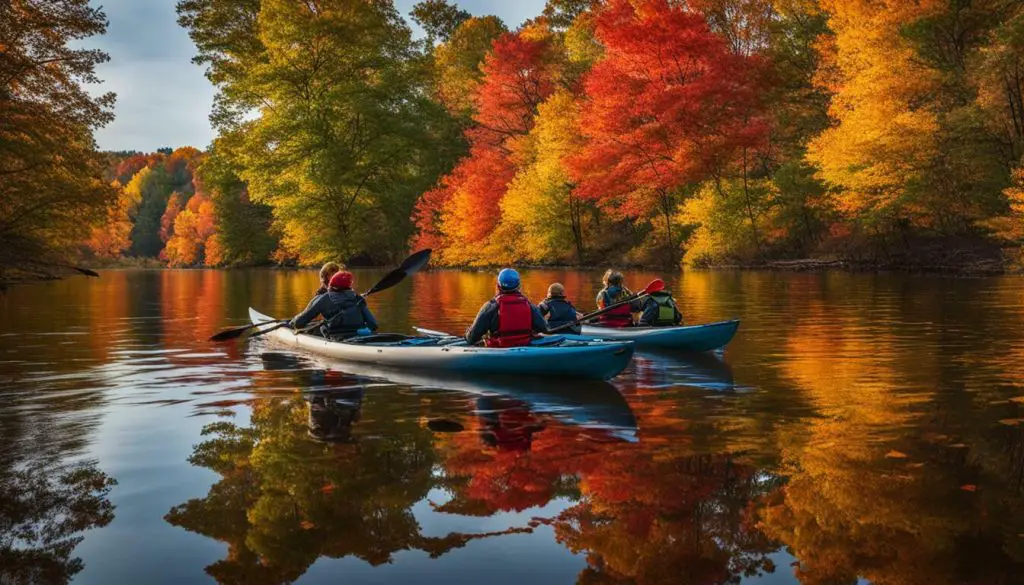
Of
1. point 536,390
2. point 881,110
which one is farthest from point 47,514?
point 881,110

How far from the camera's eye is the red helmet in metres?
13.1

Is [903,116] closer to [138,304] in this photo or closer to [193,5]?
[138,304]

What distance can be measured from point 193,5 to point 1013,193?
120 feet

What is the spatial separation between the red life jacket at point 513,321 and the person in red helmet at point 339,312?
2898mm

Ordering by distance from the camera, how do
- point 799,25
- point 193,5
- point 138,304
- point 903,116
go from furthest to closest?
point 193,5 < point 799,25 < point 903,116 < point 138,304

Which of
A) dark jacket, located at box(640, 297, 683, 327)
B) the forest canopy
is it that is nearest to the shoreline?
Answer: the forest canopy

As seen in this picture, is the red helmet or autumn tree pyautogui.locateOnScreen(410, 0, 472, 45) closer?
the red helmet

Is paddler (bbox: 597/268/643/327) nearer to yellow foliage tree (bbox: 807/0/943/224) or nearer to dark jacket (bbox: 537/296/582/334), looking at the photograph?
dark jacket (bbox: 537/296/582/334)

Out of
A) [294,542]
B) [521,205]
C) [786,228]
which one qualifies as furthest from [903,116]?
[294,542]

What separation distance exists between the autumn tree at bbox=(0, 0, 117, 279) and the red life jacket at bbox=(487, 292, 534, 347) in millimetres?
19602

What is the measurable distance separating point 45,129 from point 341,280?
17297 millimetres

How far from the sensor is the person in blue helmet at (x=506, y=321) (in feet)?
35.9

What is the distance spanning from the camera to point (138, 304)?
25.5 m

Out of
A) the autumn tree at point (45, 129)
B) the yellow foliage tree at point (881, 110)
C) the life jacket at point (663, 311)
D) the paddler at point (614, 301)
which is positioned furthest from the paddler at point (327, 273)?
the yellow foliage tree at point (881, 110)
